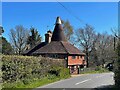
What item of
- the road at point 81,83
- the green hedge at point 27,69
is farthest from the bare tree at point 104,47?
the road at point 81,83

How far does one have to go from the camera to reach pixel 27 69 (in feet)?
91.0

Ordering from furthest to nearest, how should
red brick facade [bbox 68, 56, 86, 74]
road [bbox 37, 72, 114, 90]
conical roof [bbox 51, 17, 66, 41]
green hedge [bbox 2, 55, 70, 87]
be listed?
conical roof [bbox 51, 17, 66, 41] < red brick facade [bbox 68, 56, 86, 74] < road [bbox 37, 72, 114, 90] < green hedge [bbox 2, 55, 70, 87]

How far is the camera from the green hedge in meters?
22.8

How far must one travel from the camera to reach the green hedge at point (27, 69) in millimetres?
22812

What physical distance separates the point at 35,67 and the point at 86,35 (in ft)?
151

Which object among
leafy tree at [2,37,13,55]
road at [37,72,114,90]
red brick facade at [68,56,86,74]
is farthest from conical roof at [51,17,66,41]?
road at [37,72,114,90]

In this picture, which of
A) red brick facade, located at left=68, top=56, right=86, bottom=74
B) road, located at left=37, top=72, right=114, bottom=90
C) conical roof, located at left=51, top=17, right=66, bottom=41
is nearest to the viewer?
road, located at left=37, top=72, right=114, bottom=90

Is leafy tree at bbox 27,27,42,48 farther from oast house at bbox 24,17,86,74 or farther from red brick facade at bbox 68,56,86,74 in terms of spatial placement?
red brick facade at bbox 68,56,86,74

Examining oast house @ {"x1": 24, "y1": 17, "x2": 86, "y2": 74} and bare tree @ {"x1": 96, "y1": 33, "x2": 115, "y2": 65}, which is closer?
oast house @ {"x1": 24, "y1": 17, "x2": 86, "y2": 74}

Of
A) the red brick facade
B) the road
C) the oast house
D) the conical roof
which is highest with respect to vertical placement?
the conical roof

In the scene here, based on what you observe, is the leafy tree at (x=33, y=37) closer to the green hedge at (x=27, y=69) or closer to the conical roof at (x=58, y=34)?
the conical roof at (x=58, y=34)

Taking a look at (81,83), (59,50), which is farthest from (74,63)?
(81,83)

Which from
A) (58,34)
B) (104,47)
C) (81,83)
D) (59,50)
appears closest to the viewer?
(81,83)

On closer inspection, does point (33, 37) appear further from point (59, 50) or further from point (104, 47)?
point (59, 50)
